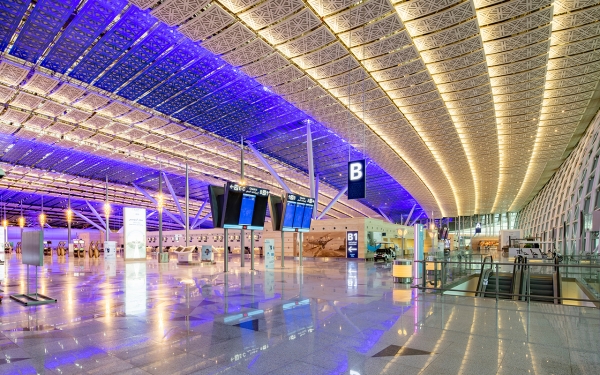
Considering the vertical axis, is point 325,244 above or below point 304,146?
below

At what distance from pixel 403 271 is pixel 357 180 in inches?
267

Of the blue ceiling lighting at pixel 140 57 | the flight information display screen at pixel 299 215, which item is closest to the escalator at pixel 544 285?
the flight information display screen at pixel 299 215

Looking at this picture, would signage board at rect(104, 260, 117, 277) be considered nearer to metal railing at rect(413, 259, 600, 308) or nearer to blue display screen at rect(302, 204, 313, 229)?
blue display screen at rect(302, 204, 313, 229)

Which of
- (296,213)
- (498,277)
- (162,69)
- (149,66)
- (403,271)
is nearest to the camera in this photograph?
(498,277)

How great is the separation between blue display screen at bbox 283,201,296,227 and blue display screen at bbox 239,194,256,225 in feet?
10.2

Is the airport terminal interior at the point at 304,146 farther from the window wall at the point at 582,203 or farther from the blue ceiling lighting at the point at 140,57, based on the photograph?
the window wall at the point at 582,203

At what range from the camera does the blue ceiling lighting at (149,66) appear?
585 inches

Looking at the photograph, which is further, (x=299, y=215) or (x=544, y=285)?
(x=299, y=215)

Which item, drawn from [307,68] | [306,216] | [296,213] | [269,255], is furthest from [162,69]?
[306,216]

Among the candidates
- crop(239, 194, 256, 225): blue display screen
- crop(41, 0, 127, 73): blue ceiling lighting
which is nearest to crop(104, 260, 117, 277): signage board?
crop(239, 194, 256, 225): blue display screen

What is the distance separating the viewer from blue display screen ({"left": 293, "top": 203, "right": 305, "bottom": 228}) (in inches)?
957

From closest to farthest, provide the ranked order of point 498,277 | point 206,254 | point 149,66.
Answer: point 498,277 < point 149,66 < point 206,254

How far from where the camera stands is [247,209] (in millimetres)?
20469

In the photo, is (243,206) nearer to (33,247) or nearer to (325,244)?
(33,247)
